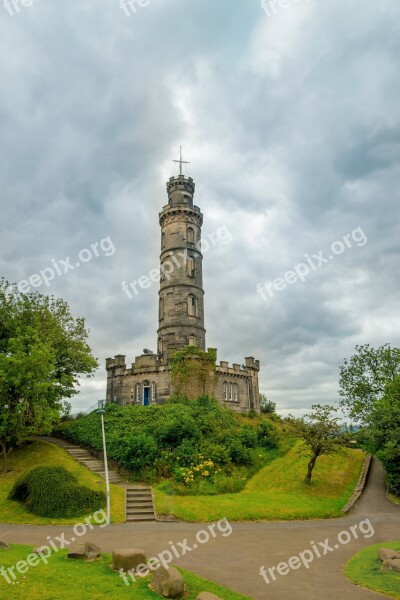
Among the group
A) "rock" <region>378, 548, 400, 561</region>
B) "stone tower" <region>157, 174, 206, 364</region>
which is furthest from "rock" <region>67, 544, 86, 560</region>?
"stone tower" <region>157, 174, 206, 364</region>

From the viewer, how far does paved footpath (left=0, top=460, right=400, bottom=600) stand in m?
10.2

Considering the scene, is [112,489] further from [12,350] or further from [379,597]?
[379,597]

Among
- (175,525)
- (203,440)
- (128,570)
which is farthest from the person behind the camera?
(203,440)

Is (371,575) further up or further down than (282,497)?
further down

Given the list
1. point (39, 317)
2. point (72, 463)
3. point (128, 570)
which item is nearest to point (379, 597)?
point (128, 570)

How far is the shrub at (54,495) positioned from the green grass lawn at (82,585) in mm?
8006

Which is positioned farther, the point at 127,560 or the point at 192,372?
the point at 192,372

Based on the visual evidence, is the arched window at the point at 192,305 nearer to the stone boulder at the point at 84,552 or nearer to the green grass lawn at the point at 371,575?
the green grass lawn at the point at 371,575

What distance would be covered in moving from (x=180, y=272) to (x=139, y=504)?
27501 millimetres

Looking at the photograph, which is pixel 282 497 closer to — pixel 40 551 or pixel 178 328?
pixel 40 551

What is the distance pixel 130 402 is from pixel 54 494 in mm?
19807

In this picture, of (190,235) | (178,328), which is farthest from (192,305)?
(190,235)

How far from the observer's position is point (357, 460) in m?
33.0

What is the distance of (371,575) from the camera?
35.8 ft
